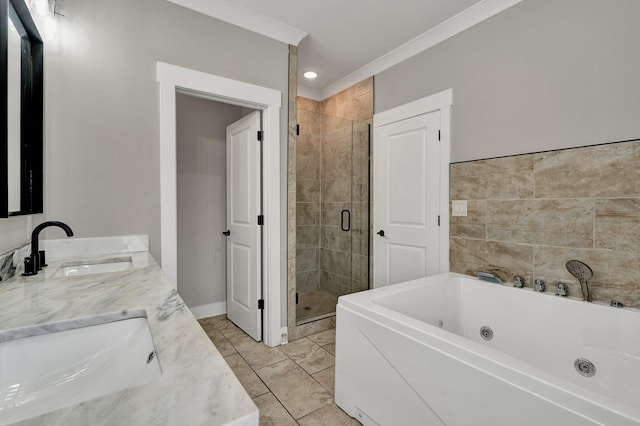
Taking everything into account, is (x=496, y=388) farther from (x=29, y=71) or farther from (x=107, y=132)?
(x=29, y=71)

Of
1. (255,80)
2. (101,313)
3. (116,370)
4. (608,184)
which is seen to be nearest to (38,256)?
(101,313)

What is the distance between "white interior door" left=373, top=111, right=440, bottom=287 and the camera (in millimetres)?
2615

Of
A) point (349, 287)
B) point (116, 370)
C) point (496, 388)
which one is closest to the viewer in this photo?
point (116, 370)

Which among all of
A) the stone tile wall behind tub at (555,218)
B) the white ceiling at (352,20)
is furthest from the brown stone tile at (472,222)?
the white ceiling at (352,20)

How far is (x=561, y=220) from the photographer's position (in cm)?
189

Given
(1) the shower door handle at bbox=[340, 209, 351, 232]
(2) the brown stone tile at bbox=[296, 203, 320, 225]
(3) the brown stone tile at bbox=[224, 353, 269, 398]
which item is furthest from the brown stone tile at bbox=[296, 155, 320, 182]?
(3) the brown stone tile at bbox=[224, 353, 269, 398]

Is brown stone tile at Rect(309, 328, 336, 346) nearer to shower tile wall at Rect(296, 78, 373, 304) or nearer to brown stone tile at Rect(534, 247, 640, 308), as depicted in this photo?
shower tile wall at Rect(296, 78, 373, 304)

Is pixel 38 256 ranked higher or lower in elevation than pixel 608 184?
lower

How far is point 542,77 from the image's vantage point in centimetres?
199

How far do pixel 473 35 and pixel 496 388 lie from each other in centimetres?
238

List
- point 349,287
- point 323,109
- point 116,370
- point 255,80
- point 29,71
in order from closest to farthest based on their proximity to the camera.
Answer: point 116,370 < point 29,71 < point 255,80 < point 349,287 < point 323,109

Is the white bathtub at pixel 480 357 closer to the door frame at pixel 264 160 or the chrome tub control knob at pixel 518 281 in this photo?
the chrome tub control knob at pixel 518 281

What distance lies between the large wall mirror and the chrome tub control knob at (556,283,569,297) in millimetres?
2752

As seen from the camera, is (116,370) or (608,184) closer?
(116,370)
